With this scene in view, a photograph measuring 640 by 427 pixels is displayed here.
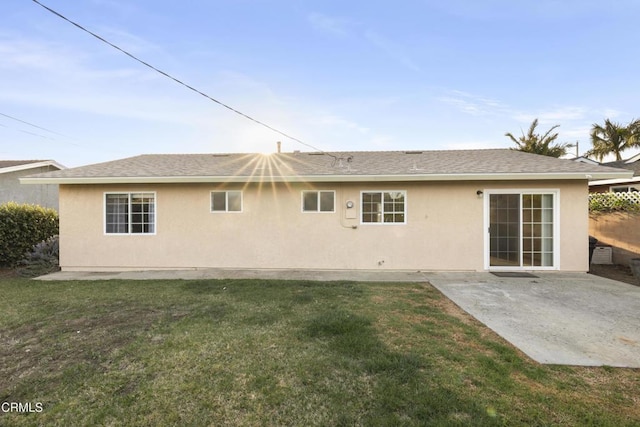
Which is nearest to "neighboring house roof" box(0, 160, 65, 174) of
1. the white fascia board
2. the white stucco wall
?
the white stucco wall

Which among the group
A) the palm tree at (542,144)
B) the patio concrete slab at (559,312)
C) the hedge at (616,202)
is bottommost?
the patio concrete slab at (559,312)

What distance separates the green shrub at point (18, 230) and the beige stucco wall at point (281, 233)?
156 cm

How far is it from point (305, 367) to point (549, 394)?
2242 mm

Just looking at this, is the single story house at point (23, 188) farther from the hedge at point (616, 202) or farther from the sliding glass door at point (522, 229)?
the hedge at point (616, 202)

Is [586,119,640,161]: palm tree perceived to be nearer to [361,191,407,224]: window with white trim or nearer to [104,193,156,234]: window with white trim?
[361,191,407,224]: window with white trim

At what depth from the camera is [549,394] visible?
269 cm

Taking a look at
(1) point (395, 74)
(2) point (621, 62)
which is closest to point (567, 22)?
(2) point (621, 62)

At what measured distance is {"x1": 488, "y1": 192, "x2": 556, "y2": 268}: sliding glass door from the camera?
8039 mm

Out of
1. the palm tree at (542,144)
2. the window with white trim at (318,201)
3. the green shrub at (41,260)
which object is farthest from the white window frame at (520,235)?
the palm tree at (542,144)

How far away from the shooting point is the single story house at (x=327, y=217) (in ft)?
26.1

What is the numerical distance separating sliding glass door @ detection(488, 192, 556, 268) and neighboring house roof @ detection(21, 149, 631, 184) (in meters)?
0.77

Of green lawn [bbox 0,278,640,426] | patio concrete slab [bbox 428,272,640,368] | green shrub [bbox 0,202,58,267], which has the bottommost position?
patio concrete slab [bbox 428,272,640,368]

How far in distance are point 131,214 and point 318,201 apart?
17.7 ft

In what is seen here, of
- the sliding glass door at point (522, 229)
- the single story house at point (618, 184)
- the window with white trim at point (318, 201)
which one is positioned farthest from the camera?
the single story house at point (618, 184)
